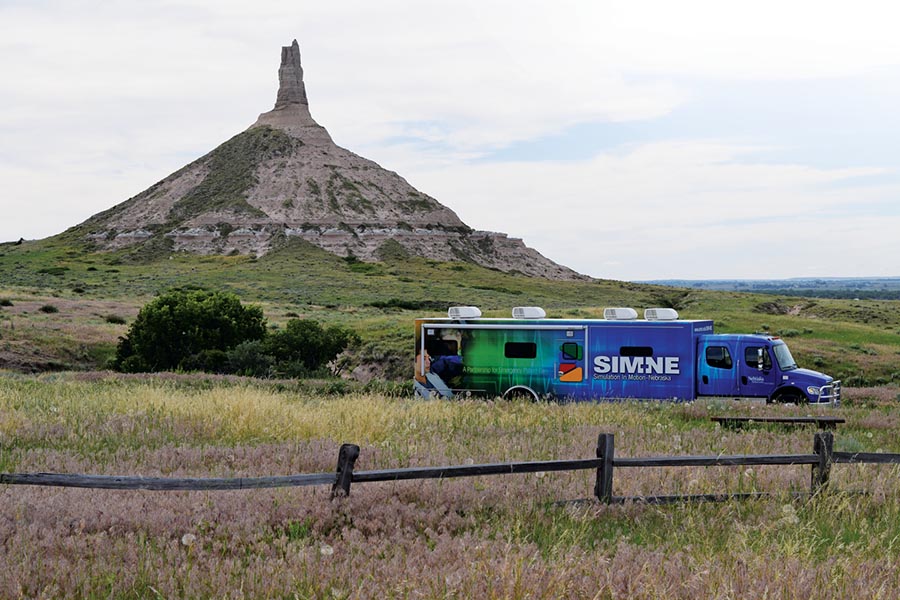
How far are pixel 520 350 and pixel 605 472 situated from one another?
15.8 m

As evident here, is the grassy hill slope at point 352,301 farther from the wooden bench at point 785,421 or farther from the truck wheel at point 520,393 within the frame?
the wooden bench at point 785,421

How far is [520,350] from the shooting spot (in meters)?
25.3

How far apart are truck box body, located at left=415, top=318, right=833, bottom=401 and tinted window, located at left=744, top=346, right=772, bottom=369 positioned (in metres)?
0.03

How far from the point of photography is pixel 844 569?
6668mm

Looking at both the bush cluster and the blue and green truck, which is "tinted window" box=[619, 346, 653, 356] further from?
the bush cluster

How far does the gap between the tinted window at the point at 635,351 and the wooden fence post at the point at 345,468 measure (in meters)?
17.2

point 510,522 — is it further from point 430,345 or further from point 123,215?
point 123,215

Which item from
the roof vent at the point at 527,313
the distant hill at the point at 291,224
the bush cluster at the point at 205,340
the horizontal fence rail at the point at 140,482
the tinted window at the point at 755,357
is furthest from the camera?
the distant hill at the point at 291,224

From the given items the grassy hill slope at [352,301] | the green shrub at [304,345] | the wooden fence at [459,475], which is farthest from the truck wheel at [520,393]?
the grassy hill slope at [352,301]

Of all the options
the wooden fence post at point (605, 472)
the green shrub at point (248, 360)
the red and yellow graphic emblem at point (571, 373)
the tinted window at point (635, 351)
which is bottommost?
the green shrub at point (248, 360)

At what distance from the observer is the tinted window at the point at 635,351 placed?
24.6 meters

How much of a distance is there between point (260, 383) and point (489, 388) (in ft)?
23.9

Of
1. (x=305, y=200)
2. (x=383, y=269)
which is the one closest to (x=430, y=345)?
(x=383, y=269)

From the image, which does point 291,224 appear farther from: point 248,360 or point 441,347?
point 441,347
